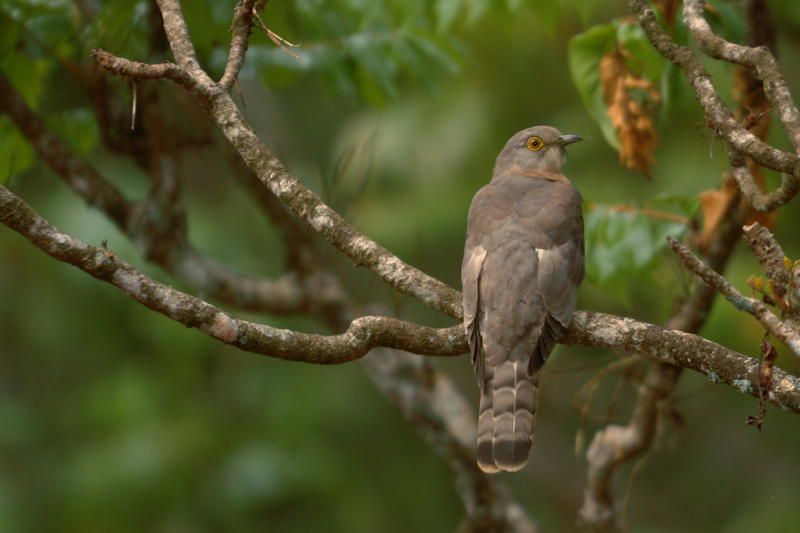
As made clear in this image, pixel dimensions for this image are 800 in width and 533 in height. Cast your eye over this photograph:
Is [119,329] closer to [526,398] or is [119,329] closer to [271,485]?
[271,485]

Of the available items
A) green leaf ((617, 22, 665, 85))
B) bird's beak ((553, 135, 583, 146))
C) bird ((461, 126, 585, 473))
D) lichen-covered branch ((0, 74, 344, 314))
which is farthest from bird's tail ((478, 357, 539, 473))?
lichen-covered branch ((0, 74, 344, 314))

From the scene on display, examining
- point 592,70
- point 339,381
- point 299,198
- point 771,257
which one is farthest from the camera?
point 339,381

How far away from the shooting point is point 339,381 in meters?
10.1

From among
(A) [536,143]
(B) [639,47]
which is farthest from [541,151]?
(B) [639,47]

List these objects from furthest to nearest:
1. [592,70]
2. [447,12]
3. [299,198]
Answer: [447,12] < [592,70] < [299,198]

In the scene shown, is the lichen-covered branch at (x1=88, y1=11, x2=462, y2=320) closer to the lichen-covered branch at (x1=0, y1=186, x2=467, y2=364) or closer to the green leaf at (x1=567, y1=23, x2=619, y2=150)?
the lichen-covered branch at (x1=0, y1=186, x2=467, y2=364)

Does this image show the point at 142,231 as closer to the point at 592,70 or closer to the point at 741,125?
the point at 592,70

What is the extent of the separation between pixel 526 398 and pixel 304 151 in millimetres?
8656

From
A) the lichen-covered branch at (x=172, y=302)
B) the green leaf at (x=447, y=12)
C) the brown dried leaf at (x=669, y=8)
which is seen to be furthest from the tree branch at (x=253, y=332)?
the green leaf at (x=447, y=12)

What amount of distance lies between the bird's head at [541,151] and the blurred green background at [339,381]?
8.65 ft

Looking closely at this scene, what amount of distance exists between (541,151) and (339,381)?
5.63 meters

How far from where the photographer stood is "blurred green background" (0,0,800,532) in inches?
324

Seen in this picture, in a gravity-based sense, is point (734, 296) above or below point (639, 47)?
below

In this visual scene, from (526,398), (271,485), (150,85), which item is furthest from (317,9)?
(271,485)
